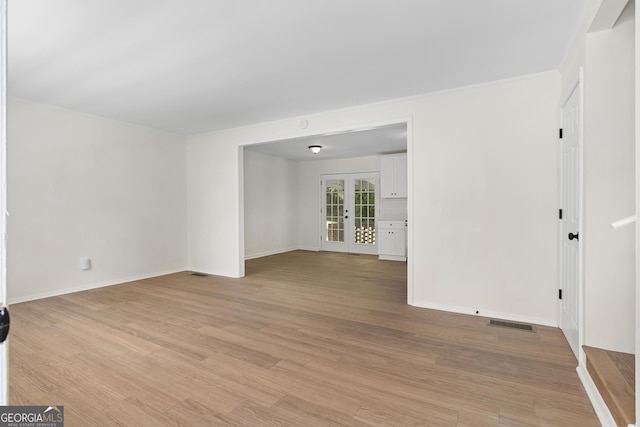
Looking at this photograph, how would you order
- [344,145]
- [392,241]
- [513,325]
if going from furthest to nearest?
1. [392,241]
2. [344,145]
3. [513,325]

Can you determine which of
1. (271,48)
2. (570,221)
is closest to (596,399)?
(570,221)

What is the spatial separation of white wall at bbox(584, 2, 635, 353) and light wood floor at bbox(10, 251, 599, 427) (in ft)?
1.66

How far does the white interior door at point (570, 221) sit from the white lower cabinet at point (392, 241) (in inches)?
162

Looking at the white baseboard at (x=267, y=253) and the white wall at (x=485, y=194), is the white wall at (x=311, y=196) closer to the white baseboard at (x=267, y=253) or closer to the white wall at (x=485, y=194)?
the white baseboard at (x=267, y=253)

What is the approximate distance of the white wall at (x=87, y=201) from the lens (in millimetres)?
3986

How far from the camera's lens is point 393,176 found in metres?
7.11

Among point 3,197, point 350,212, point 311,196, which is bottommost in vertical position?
point 350,212

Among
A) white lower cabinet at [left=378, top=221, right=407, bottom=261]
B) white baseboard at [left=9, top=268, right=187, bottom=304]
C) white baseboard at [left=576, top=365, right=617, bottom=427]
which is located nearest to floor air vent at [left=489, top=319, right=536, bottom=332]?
white baseboard at [left=576, top=365, right=617, bottom=427]

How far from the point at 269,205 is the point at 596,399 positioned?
6.96 m

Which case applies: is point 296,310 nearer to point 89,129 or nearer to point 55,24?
point 55,24

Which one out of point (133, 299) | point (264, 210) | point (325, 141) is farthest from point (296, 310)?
point (264, 210)

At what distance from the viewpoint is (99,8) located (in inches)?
84.7

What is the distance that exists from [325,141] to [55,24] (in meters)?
4.31

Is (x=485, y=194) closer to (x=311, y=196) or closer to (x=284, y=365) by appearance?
(x=284, y=365)
